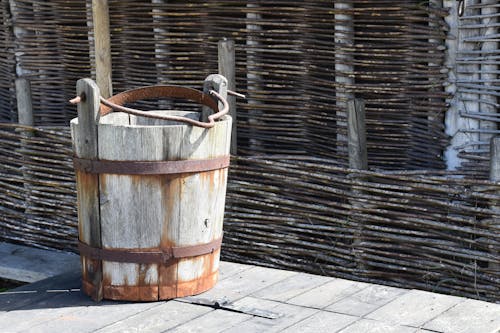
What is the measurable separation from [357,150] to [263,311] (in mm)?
2104

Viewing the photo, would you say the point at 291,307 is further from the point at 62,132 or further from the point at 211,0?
the point at 62,132

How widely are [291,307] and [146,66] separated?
11.2ft

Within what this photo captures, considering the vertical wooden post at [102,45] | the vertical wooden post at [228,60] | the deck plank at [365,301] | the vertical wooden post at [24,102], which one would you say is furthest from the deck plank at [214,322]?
the vertical wooden post at [24,102]

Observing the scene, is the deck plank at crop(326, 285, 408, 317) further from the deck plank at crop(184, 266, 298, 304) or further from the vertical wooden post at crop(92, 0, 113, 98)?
the vertical wooden post at crop(92, 0, 113, 98)

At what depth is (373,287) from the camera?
414 cm

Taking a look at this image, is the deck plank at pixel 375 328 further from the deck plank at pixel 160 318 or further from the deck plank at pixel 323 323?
the deck plank at pixel 160 318

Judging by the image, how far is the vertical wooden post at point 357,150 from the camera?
5.58 metres

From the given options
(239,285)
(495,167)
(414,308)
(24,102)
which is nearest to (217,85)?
(239,285)

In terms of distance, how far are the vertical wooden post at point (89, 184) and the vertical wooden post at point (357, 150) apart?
2133 millimetres

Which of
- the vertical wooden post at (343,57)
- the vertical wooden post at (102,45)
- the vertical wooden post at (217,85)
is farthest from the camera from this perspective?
the vertical wooden post at (102,45)

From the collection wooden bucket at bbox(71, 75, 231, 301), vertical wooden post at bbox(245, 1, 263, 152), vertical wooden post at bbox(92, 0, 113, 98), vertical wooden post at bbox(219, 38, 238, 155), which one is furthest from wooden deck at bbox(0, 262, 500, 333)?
vertical wooden post at bbox(92, 0, 113, 98)

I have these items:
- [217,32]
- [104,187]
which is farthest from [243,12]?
[104,187]

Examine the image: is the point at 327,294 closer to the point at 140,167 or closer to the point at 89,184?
the point at 140,167

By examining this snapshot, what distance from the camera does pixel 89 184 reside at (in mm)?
3879
